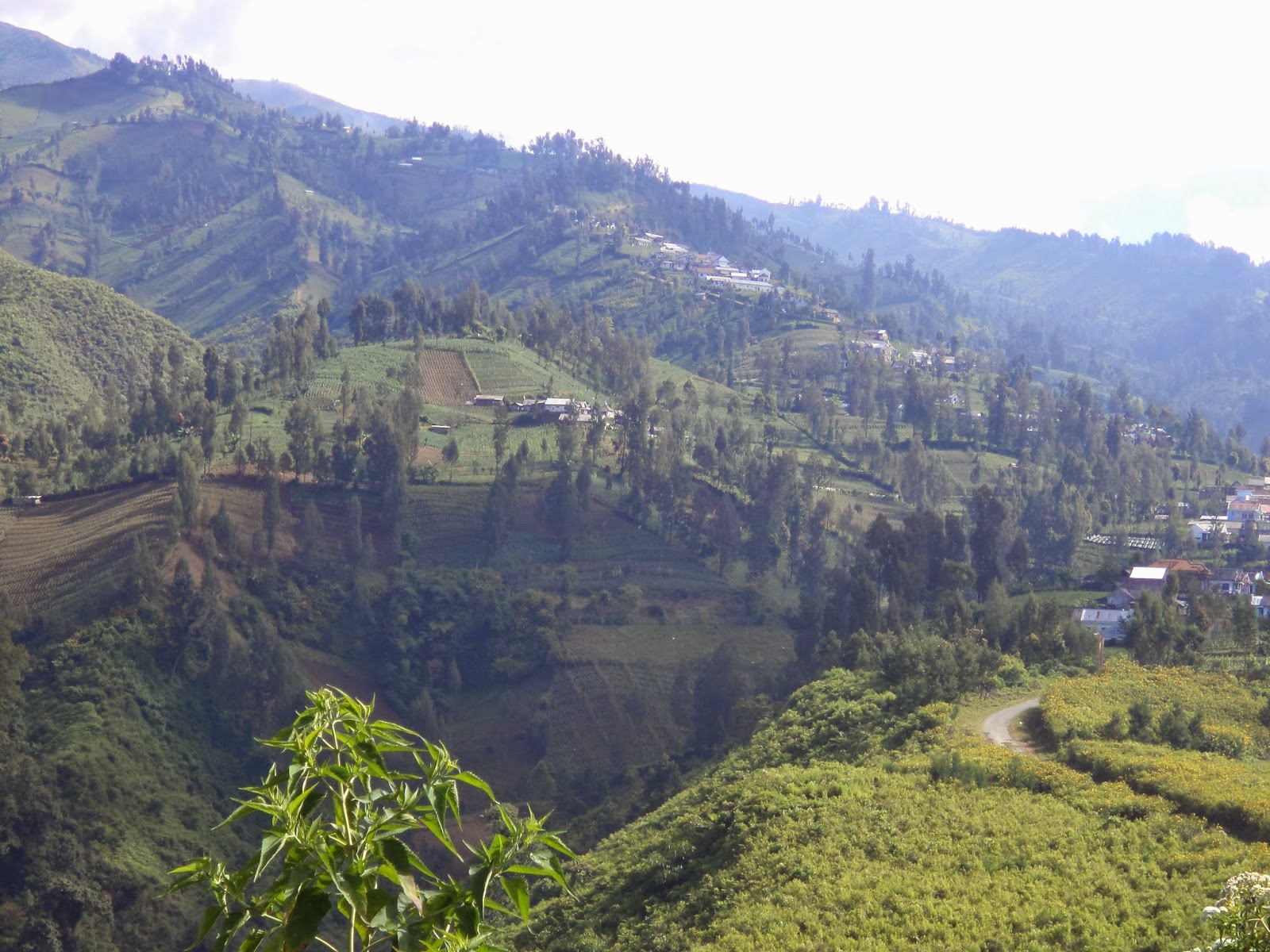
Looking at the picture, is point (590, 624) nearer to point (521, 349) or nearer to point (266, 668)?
point (266, 668)

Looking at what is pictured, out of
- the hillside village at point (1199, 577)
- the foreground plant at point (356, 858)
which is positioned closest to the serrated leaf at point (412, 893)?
the foreground plant at point (356, 858)

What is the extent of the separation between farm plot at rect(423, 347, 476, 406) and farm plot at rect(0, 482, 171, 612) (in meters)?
25.4

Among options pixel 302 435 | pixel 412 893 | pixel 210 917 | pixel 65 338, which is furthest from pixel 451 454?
pixel 412 893

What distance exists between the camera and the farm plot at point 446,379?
7900 cm

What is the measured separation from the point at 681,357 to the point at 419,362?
1695 inches

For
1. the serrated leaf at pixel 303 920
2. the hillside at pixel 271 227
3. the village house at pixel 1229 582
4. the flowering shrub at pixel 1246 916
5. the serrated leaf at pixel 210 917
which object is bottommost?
the village house at pixel 1229 582

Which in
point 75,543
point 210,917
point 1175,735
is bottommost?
point 75,543

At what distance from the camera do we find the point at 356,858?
4203 mm

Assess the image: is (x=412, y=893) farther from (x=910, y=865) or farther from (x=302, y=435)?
(x=302, y=435)

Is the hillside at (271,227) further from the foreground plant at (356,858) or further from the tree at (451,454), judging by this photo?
the foreground plant at (356,858)

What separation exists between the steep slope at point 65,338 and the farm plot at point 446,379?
957 inches

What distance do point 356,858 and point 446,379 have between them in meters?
79.5

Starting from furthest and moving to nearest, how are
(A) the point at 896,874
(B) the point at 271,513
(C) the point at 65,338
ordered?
(C) the point at 65,338, (B) the point at 271,513, (A) the point at 896,874

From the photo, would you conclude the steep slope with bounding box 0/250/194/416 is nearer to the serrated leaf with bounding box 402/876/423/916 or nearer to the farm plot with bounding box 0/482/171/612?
the farm plot with bounding box 0/482/171/612
